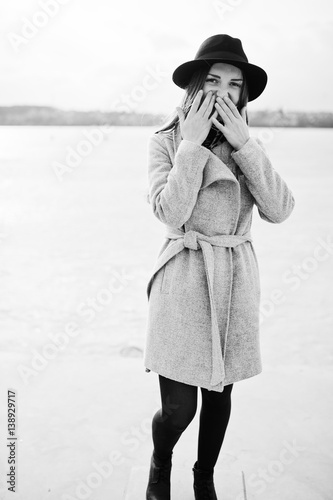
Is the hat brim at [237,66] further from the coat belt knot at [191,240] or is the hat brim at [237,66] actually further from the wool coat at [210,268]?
the coat belt knot at [191,240]

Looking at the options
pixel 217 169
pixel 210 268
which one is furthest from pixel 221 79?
pixel 210 268

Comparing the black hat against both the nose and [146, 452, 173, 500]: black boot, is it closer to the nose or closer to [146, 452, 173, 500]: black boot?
the nose

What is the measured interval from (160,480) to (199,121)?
1.12 m

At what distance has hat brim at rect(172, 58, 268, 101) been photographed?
4.83 feet

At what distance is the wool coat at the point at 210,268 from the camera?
144 centimetres

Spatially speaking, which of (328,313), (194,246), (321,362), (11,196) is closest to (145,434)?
(194,246)

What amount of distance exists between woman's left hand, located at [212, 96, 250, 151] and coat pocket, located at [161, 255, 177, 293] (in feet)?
1.25

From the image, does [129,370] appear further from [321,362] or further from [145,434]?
[321,362]

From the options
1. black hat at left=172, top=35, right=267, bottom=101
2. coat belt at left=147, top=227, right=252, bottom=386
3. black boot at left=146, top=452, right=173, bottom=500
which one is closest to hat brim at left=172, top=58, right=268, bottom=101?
black hat at left=172, top=35, right=267, bottom=101

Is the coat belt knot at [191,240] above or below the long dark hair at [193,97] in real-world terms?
below

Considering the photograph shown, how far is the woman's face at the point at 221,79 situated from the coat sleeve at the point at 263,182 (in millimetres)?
161

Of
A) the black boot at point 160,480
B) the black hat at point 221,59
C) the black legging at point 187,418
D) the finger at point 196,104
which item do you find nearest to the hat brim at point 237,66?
the black hat at point 221,59

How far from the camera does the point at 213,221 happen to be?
4.86 ft

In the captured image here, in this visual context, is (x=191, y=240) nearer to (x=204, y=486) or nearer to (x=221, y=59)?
(x=221, y=59)
